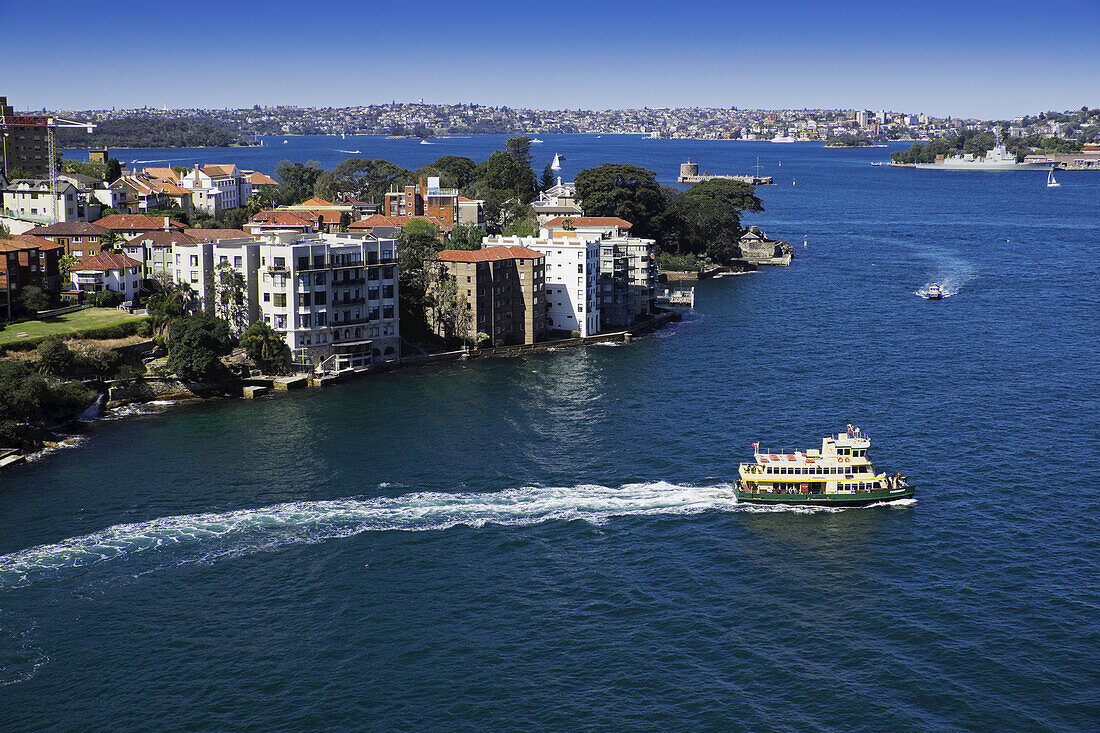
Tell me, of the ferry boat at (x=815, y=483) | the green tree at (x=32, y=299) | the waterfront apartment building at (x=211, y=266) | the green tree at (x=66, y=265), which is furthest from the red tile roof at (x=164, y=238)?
the ferry boat at (x=815, y=483)

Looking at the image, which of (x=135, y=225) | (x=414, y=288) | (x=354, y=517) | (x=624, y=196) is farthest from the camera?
(x=624, y=196)

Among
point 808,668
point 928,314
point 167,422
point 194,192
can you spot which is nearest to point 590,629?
point 808,668

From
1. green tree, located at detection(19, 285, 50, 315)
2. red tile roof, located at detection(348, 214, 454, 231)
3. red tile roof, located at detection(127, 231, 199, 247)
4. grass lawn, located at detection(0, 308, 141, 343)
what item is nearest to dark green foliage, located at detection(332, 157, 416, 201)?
red tile roof, located at detection(348, 214, 454, 231)

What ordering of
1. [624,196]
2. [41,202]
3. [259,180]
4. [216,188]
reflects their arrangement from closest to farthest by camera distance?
[41,202] → [624,196] → [216,188] → [259,180]

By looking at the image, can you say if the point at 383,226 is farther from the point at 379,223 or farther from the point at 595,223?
the point at 595,223

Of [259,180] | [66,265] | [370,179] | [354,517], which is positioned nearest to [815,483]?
[354,517]

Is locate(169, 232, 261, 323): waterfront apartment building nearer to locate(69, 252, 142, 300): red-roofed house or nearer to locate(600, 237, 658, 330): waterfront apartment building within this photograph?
locate(69, 252, 142, 300): red-roofed house

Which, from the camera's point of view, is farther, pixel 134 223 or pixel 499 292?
pixel 134 223
